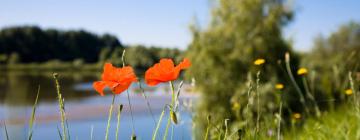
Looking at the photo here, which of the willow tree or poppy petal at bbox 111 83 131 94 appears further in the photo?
the willow tree

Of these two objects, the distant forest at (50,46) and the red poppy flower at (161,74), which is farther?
the distant forest at (50,46)

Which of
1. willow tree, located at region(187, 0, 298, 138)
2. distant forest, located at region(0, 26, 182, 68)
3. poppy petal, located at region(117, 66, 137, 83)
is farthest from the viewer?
distant forest, located at region(0, 26, 182, 68)

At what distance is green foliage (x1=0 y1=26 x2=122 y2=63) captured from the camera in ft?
263

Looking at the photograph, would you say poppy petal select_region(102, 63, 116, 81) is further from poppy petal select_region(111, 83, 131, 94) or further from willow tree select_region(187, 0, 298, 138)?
willow tree select_region(187, 0, 298, 138)

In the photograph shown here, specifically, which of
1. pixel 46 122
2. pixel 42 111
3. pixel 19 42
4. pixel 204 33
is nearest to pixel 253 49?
pixel 204 33

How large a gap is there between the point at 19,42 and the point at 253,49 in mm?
69709

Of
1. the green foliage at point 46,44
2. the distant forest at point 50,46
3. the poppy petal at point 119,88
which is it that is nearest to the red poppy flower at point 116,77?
the poppy petal at point 119,88

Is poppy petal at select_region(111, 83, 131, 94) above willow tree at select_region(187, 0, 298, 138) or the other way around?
above

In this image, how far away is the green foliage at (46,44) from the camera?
8025 cm

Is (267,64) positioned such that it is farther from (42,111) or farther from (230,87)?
(42,111)

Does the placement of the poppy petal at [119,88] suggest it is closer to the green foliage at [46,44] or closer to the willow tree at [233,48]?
the willow tree at [233,48]

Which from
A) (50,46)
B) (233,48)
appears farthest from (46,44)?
(233,48)

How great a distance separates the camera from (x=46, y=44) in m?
82.1

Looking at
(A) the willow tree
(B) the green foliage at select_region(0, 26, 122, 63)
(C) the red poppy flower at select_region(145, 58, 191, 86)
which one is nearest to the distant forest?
(B) the green foliage at select_region(0, 26, 122, 63)
